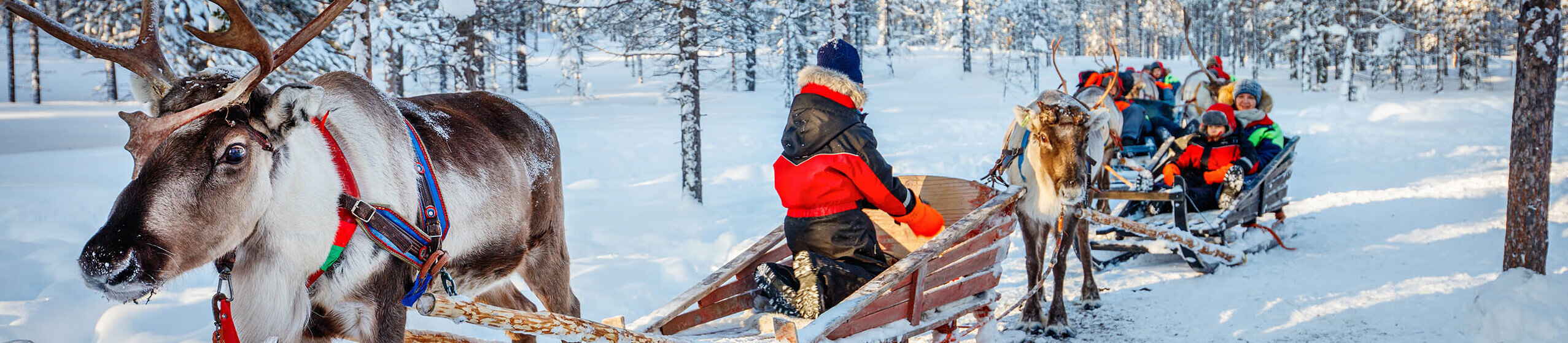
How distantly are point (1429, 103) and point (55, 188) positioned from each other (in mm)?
28344

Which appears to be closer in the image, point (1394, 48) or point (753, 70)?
point (753, 70)

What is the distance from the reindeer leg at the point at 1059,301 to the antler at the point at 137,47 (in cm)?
502

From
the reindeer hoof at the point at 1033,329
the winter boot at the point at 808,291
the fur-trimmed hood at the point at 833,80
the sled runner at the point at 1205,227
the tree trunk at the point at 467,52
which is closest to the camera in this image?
the winter boot at the point at 808,291

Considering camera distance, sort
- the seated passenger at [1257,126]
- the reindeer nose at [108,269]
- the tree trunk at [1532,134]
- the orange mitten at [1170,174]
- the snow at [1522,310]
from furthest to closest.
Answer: the seated passenger at [1257,126] < the orange mitten at [1170,174] < the tree trunk at [1532,134] < the snow at [1522,310] < the reindeer nose at [108,269]

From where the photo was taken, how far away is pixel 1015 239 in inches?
373

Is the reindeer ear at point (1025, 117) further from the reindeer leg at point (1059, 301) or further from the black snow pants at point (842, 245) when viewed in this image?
the black snow pants at point (842, 245)

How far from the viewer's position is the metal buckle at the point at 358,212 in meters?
2.44

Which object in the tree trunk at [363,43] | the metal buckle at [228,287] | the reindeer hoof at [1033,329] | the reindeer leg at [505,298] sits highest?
the tree trunk at [363,43]

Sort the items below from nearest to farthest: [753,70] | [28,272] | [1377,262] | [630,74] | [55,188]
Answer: [28,272]
[1377,262]
[55,188]
[753,70]
[630,74]

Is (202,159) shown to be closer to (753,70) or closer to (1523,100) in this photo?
(1523,100)

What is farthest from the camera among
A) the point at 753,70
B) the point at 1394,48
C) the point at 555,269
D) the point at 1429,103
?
the point at 1394,48

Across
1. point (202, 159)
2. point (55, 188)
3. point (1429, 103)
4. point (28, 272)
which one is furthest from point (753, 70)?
point (202, 159)

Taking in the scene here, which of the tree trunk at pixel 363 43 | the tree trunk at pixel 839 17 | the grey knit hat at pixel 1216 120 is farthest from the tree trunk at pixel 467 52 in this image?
the grey knit hat at pixel 1216 120

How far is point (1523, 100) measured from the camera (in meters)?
5.88
